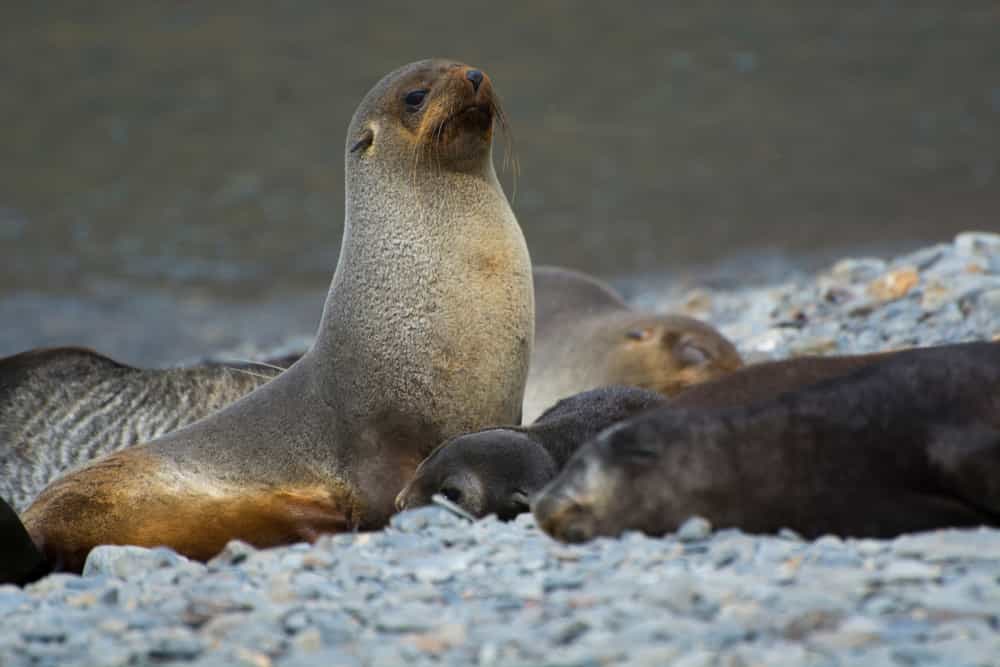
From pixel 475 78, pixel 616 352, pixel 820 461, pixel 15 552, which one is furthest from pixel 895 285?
pixel 15 552

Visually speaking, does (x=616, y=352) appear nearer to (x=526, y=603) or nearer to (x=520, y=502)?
(x=520, y=502)

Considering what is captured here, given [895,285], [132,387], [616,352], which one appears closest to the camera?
[132,387]

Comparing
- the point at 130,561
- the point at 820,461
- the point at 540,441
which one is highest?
the point at 540,441

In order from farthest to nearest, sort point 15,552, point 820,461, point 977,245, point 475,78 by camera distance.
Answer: point 977,245 < point 475,78 < point 15,552 < point 820,461

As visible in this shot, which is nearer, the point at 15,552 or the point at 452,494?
the point at 452,494

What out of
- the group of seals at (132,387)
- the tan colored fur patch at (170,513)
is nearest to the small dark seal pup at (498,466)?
the tan colored fur patch at (170,513)

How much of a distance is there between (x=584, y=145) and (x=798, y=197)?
2986 mm

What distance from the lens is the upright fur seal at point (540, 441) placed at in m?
3.96

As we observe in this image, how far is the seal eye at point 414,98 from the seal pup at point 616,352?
2209 mm

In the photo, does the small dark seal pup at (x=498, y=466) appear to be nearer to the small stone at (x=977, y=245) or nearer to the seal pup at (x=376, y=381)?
the seal pup at (x=376, y=381)

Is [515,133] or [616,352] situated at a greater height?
[515,133]

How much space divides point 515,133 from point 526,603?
15400 millimetres

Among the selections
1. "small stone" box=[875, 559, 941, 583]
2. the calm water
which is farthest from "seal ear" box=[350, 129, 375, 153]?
the calm water

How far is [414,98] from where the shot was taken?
18.7 feet
